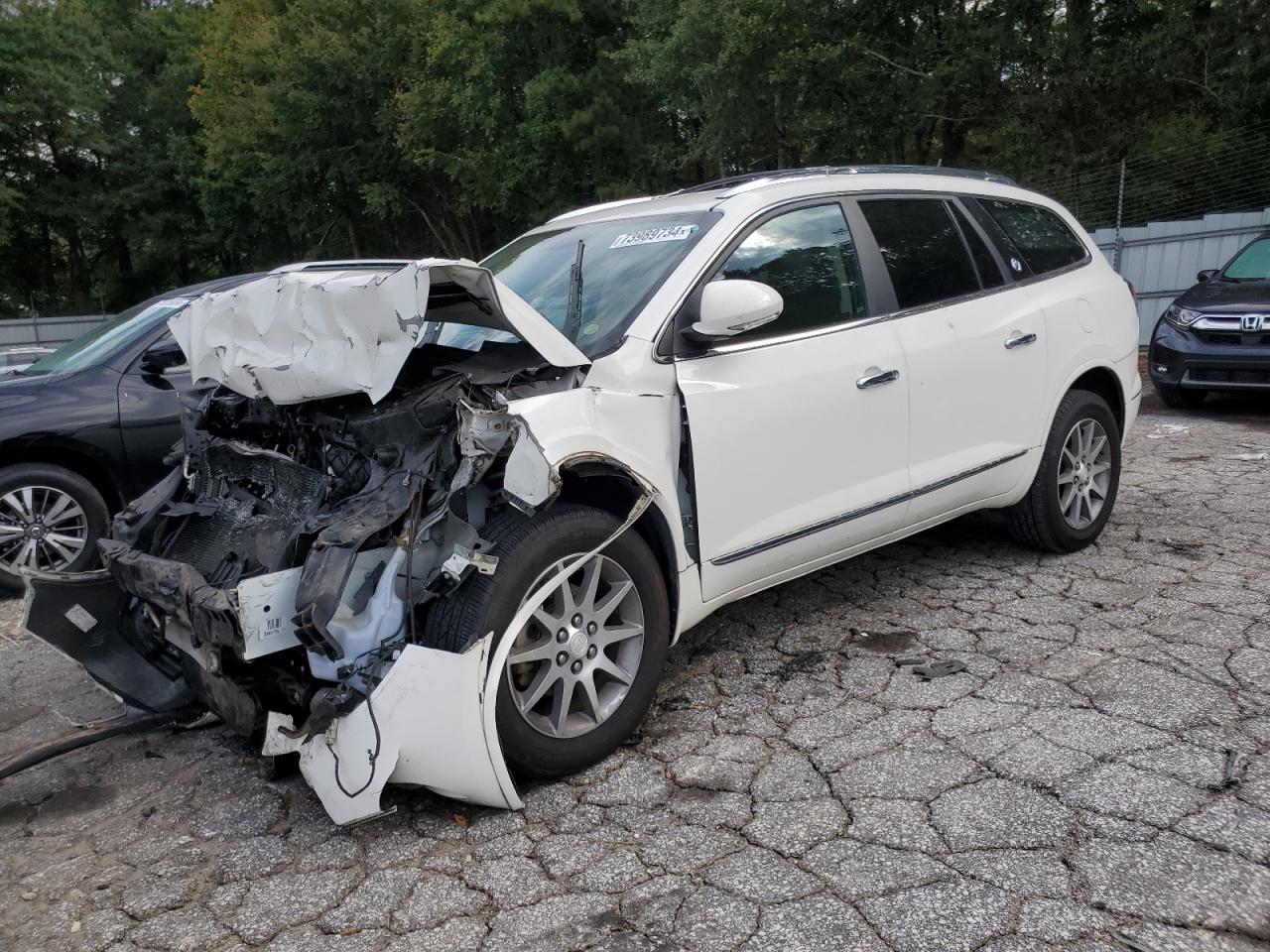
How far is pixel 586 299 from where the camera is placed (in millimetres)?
3562

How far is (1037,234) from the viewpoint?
4.78 meters

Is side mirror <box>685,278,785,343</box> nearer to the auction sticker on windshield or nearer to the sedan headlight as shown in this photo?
the auction sticker on windshield

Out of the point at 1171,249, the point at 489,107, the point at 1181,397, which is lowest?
the point at 1181,397

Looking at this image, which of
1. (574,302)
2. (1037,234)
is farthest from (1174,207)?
(574,302)

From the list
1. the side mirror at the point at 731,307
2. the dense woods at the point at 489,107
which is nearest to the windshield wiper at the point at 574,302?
the side mirror at the point at 731,307

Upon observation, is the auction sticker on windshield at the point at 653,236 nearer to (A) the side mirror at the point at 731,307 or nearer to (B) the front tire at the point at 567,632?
(A) the side mirror at the point at 731,307

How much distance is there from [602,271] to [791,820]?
205 cm

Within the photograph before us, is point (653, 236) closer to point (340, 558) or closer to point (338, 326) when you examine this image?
point (338, 326)

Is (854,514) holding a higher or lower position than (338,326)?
lower

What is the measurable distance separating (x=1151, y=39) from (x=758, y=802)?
1781 cm

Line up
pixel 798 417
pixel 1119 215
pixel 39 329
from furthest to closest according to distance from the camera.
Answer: pixel 39 329, pixel 1119 215, pixel 798 417

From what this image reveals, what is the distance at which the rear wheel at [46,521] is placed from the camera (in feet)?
17.2

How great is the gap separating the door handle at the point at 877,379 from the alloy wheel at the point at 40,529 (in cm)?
429

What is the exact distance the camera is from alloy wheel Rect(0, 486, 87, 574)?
524cm
